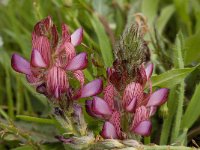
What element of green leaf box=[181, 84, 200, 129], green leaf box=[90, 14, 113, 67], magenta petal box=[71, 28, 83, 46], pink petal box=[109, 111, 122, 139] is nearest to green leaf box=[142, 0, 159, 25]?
green leaf box=[90, 14, 113, 67]

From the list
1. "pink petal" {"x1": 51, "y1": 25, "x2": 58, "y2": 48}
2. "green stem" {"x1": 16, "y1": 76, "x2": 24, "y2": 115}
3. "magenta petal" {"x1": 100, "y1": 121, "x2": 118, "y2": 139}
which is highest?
"pink petal" {"x1": 51, "y1": 25, "x2": 58, "y2": 48}

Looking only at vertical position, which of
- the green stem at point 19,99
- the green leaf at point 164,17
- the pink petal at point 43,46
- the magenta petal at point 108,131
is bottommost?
the magenta petal at point 108,131

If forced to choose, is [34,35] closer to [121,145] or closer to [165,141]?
[121,145]

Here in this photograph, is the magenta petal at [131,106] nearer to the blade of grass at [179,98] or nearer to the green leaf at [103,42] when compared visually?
the blade of grass at [179,98]

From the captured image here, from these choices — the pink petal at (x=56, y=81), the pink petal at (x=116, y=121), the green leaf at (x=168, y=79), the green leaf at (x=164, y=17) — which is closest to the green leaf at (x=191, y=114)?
the green leaf at (x=168, y=79)

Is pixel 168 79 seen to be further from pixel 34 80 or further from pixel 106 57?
pixel 34 80

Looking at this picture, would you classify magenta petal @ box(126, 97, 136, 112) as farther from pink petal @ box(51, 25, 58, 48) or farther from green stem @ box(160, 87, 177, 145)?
green stem @ box(160, 87, 177, 145)

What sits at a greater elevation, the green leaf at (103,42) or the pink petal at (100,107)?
the green leaf at (103,42)
